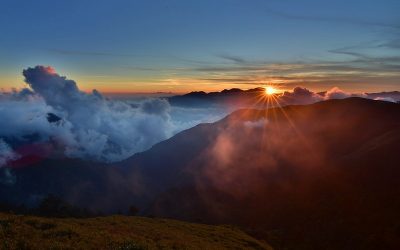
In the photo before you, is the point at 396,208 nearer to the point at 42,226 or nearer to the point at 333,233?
the point at 333,233

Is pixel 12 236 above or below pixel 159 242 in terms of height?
above

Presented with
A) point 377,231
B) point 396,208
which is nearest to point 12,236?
point 377,231

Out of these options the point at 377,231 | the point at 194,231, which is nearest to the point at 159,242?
the point at 194,231

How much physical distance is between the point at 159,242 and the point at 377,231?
174 meters

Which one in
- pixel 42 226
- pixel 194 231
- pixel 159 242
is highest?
pixel 42 226

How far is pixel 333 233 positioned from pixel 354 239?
16.4 metres

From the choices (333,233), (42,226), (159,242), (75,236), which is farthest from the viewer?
(333,233)

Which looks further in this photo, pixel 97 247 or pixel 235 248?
pixel 235 248

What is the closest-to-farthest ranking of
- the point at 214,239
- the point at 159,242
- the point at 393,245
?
the point at 159,242
the point at 214,239
the point at 393,245

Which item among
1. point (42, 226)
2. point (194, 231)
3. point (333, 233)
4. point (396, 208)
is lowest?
point (333, 233)

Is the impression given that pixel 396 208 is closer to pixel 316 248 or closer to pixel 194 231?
pixel 316 248

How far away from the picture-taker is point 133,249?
28.5m

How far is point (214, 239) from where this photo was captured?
58344mm

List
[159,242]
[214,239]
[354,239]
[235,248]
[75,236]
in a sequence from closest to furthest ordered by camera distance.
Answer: [75,236], [159,242], [235,248], [214,239], [354,239]
